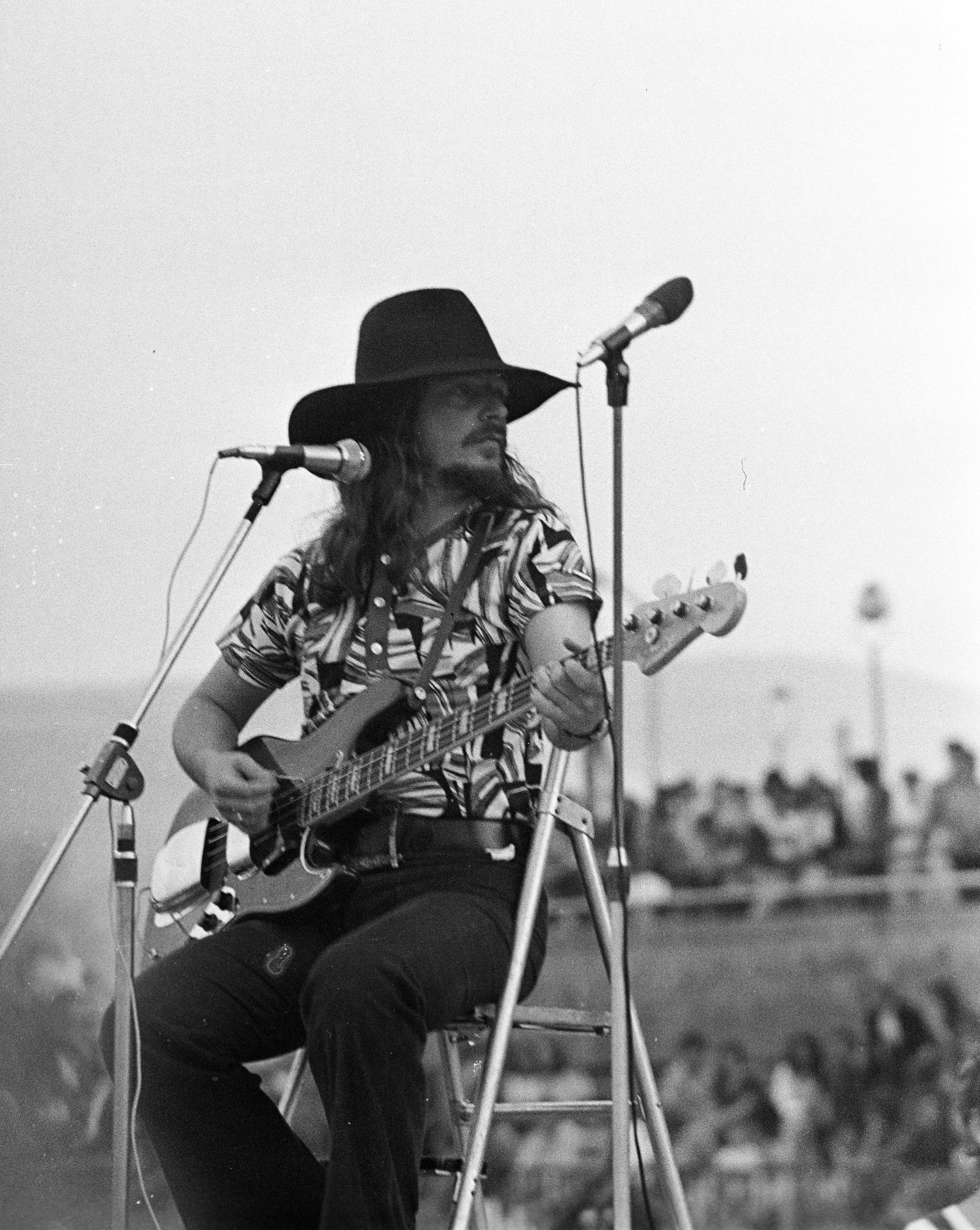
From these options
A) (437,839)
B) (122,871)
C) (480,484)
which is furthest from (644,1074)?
(480,484)

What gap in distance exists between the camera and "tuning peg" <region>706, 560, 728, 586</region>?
7.25ft

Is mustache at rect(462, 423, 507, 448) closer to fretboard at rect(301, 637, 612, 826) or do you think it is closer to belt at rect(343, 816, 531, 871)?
fretboard at rect(301, 637, 612, 826)

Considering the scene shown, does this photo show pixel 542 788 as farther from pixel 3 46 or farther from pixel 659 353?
pixel 3 46

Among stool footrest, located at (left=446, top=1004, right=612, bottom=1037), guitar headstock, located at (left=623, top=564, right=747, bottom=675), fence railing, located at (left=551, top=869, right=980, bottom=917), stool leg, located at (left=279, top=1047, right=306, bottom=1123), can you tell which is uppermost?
guitar headstock, located at (left=623, top=564, right=747, bottom=675)

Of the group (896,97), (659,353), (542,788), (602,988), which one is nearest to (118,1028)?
(542,788)

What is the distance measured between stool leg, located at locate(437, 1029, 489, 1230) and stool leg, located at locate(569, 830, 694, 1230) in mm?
292

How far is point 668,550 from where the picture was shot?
297cm

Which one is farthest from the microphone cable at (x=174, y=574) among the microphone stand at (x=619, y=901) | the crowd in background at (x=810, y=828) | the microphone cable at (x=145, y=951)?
the microphone stand at (x=619, y=901)

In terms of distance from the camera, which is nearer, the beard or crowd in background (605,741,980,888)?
the beard

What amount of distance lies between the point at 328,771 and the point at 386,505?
44 cm

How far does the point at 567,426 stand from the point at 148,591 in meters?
0.81

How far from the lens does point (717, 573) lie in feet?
7.28

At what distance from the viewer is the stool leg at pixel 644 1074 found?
2.27 meters

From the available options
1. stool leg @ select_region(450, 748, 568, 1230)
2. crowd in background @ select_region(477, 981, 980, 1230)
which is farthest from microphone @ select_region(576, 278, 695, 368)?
crowd in background @ select_region(477, 981, 980, 1230)
